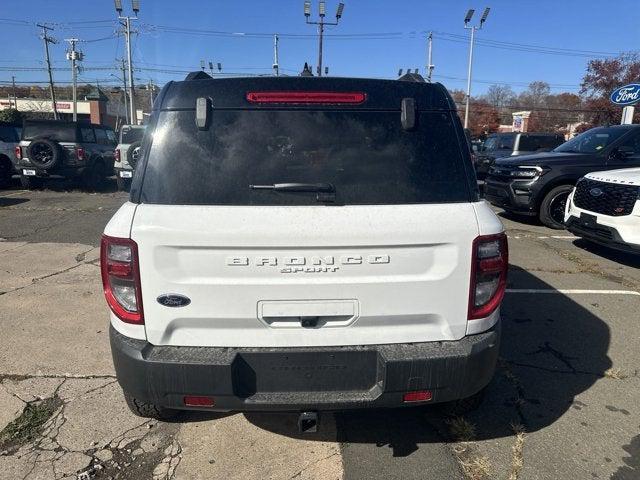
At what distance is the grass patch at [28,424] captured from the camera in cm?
A: 276

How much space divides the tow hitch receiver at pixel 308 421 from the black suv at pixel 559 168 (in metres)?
8.13

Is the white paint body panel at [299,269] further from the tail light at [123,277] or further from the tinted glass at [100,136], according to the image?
the tinted glass at [100,136]

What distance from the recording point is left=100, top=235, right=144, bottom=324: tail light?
7.11 ft

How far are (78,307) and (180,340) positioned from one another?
10.3 ft

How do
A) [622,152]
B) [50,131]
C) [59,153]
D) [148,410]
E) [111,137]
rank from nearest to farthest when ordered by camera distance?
[148,410], [622,152], [59,153], [50,131], [111,137]

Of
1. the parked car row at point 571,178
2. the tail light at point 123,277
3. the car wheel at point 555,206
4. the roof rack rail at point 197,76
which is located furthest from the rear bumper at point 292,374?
the car wheel at point 555,206

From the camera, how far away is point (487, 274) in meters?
2.31

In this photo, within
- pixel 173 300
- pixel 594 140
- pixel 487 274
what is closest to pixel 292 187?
pixel 173 300

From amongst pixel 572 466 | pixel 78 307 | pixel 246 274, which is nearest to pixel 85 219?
pixel 78 307

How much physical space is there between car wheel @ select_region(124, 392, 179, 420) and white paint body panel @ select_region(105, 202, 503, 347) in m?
0.75

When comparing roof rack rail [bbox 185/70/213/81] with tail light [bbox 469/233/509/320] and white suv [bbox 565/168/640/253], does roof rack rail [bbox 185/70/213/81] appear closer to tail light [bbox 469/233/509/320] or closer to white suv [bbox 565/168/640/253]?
tail light [bbox 469/233/509/320]

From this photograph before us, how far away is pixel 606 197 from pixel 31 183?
573 inches

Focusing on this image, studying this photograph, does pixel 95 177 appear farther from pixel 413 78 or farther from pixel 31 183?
pixel 413 78

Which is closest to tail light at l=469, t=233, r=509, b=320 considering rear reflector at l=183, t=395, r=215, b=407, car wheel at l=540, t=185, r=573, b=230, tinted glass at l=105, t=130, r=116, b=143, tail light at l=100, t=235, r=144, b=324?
rear reflector at l=183, t=395, r=215, b=407
